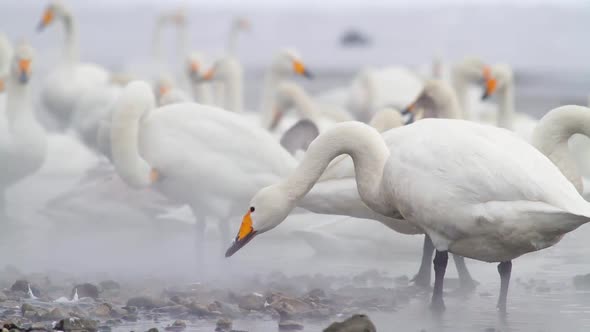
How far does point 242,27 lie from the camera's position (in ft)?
50.1

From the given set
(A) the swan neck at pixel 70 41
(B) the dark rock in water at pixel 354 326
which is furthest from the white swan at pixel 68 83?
(B) the dark rock in water at pixel 354 326

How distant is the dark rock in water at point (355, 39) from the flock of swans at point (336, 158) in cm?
1928

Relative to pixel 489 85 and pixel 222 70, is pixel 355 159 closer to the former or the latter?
pixel 489 85

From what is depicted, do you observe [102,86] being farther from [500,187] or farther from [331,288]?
[500,187]

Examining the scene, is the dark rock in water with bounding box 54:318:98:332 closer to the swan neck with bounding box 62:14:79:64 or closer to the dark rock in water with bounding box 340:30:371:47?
the swan neck with bounding box 62:14:79:64

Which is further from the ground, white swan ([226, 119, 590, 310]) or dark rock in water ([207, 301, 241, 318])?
white swan ([226, 119, 590, 310])

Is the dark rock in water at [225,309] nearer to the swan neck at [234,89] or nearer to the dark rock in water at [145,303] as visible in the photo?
the dark rock in water at [145,303]

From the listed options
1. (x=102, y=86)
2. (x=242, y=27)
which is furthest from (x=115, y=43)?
(x=102, y=86)

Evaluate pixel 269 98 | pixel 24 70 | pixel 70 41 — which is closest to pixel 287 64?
pixel 269 98

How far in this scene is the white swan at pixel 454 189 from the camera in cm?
437

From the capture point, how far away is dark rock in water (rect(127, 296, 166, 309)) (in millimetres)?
4934

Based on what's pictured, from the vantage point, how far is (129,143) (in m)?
6.12

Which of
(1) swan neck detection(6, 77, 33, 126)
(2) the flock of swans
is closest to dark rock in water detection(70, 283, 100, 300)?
(2) the flock of swans

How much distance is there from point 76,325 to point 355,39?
2573cm
